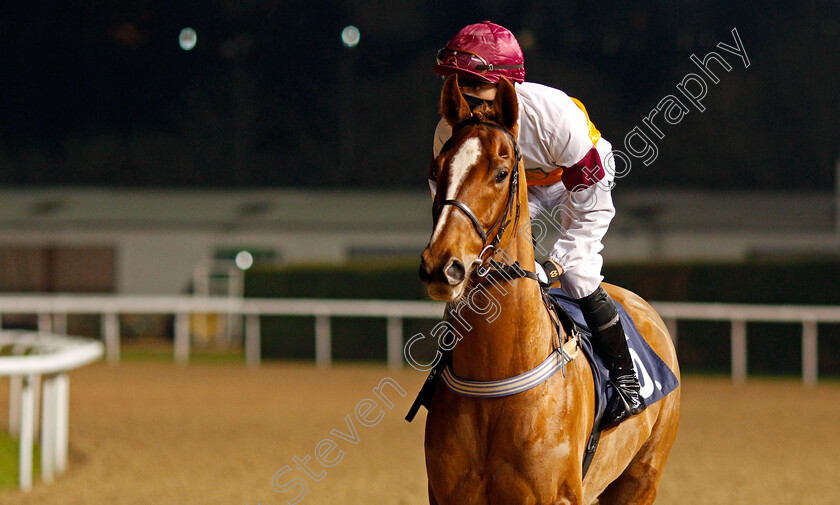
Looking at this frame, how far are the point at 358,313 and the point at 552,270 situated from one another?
9869 mm

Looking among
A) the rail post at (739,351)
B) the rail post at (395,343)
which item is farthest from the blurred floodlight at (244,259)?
the rail post at (739,351)

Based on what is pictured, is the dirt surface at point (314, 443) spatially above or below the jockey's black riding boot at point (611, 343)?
below

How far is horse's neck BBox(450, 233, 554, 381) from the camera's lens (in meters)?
2.27

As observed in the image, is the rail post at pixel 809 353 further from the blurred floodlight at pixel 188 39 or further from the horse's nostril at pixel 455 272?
the blurred floodlight at pixel 188 39

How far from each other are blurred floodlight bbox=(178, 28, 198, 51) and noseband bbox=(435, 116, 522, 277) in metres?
19.9

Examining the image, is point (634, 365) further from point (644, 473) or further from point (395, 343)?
point (395, 343)

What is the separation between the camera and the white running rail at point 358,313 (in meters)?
10.7

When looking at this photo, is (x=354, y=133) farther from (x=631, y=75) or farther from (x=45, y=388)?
(x=45, y=388)

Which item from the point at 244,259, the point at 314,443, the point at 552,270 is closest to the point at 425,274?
the point at 552,270

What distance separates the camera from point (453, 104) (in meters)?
2.27

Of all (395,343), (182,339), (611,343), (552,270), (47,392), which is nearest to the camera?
(552,270)

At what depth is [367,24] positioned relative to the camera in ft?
67.2

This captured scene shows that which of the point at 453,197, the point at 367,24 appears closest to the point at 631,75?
the point at 367,24

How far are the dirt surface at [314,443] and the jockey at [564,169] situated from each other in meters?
2.80
